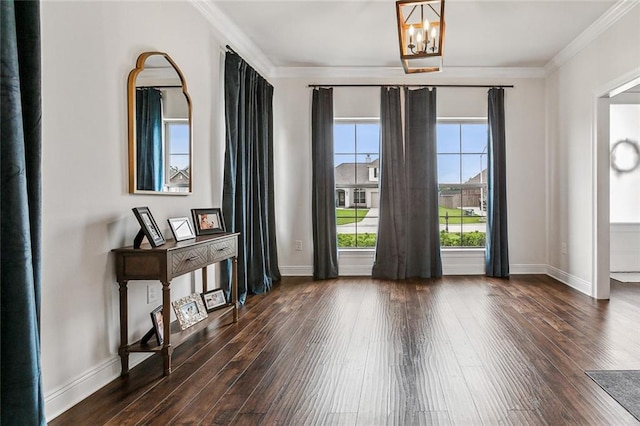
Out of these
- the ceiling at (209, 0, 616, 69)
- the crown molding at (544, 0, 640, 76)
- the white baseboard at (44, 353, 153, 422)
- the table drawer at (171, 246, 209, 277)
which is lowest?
the white baseboard at (44, 353, 153, 422)

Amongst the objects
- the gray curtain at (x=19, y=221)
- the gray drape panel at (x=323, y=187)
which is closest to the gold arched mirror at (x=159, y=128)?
the gray curtain at (x=19, y=221)

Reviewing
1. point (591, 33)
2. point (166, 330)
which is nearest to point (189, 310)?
point (166, 330)

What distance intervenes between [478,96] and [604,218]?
226 centimetres

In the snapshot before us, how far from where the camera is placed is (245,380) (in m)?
2.42

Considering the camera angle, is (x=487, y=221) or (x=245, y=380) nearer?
(x=245, y=380)

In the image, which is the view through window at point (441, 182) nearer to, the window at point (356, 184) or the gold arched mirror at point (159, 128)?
the window at point (356, 184)

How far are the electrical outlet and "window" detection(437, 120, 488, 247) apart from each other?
4.07m

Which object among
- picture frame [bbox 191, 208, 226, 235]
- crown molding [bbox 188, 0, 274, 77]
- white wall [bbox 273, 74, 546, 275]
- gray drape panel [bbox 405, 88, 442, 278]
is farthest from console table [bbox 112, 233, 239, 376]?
gray drape panel [bbox 405, 88, 442, 278]

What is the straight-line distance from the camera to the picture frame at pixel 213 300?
3373 millimetres

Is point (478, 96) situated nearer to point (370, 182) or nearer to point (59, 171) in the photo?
point (370, 182)

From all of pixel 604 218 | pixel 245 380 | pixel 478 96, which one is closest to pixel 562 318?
pixel 604 218

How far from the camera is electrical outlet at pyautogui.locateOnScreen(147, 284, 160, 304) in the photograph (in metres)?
2.87

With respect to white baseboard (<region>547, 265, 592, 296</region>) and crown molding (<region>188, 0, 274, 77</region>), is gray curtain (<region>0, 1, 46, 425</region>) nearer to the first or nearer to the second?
crown molding (<region>188, 0, 274, 77</region>)

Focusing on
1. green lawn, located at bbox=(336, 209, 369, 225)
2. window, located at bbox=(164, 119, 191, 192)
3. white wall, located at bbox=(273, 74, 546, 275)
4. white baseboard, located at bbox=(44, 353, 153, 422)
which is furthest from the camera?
green lawn, located at bbox=(336, 209, 369, 225)
